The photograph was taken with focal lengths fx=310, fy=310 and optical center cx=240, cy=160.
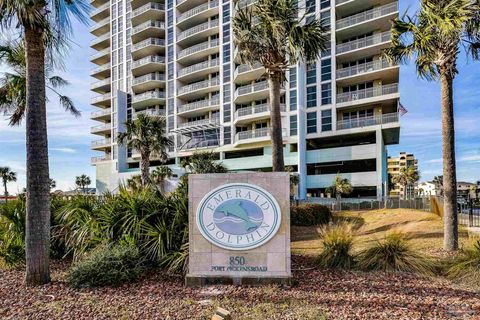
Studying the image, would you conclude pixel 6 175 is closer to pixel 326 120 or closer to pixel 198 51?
pixel 198 51

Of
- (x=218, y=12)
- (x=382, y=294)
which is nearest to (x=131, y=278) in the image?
(x=382, y=294)

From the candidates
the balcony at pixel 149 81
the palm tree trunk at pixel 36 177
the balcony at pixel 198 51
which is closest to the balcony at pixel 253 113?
the balcony at pixel 198 51

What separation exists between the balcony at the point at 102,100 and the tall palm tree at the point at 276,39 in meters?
45.2

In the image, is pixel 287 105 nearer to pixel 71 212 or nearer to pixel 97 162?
pixel 71 212

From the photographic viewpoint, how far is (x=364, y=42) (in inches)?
1273

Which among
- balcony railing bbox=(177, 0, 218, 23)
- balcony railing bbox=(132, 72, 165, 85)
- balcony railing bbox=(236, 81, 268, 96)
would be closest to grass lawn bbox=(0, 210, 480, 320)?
balcony railing bbox=(236, 81, 268, 96)

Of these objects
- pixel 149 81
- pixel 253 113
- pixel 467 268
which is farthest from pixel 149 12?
A: pixel 467 268

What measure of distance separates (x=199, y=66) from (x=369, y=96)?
893 inches

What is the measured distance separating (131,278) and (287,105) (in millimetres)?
31499

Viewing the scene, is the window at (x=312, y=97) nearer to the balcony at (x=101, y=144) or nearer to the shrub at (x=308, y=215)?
the shrub at (x=308, y=215)

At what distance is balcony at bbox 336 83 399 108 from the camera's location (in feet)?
103

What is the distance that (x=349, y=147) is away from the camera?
33156 mm

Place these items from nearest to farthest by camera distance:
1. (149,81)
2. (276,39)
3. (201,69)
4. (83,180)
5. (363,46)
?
(276,39)
(363,46)
(201,69)
(149,81)
(83,180)

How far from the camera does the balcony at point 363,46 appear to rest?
103 ft
